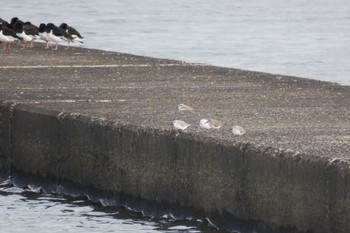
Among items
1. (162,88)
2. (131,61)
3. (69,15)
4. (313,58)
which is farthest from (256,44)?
(162,88)

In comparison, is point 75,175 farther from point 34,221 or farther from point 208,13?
point 208,13

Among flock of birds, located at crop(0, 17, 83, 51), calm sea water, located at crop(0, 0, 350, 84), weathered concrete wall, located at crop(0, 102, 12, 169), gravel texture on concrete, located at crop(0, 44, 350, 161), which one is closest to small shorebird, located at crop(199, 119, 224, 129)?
gravel texture on concrete, located at crop(0, 44, 350, 161)

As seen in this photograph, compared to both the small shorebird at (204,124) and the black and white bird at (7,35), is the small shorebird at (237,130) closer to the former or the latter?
the small shorebird at (204,124)

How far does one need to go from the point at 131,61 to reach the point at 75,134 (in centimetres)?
542

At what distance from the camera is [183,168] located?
10828mm

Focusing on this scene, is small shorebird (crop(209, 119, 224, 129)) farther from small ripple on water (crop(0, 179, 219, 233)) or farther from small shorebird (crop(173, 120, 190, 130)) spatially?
small ripple on water (crop(0, 179, 219, 233))

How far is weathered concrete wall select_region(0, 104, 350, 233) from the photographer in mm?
9609

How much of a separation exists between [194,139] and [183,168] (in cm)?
25

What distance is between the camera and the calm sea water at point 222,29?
28.9 m

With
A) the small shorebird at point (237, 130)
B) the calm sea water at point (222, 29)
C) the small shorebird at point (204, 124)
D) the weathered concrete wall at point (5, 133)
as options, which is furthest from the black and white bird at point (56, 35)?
the small shorebird at point (237, 130)

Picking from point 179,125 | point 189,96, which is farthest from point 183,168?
point 189,96

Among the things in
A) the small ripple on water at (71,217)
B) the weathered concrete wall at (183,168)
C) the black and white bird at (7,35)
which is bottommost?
the small ripple on water at (71,217)

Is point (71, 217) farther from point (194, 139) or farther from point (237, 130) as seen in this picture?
point (237, 130)

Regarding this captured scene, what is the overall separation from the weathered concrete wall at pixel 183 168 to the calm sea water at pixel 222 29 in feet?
39.1
